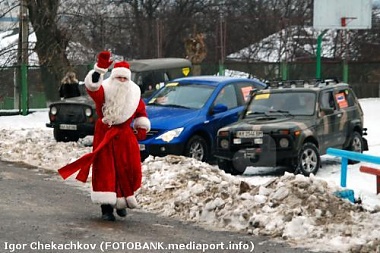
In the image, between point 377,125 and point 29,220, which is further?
point 377,125

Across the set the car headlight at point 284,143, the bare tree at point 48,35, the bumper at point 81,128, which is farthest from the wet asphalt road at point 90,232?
the bare tree at point 48,35

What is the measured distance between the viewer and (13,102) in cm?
2684

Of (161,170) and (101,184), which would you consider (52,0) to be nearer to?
(161,170)

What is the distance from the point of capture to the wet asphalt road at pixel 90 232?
7.70m

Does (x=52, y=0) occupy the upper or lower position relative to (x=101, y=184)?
upper

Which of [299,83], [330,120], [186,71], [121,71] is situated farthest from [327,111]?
[186,71]

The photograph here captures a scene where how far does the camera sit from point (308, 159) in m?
12.9

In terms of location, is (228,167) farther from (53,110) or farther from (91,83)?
(53,110)

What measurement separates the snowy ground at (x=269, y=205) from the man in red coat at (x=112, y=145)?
0.86m

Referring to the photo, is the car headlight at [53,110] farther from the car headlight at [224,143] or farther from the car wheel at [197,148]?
the car headlight at [224,143]

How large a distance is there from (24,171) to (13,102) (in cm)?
1369

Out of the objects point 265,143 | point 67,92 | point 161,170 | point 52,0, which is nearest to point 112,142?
point 161,170

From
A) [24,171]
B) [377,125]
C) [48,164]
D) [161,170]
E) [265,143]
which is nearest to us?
[161,170]

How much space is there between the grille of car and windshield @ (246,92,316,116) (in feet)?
15.2
